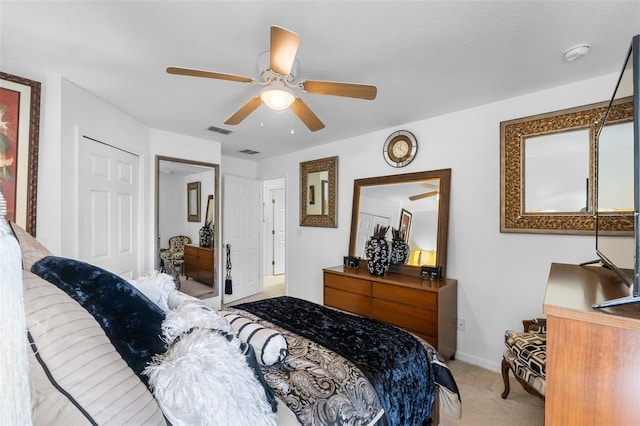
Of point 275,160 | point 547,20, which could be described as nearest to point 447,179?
point 547,20

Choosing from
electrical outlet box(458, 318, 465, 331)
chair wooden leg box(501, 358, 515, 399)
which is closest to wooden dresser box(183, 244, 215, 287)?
electrical outlet box(458, 318, 465, 331)

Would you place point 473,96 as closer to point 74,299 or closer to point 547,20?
point 547,20

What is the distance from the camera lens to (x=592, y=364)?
0.74 metres

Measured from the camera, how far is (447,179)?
287cm

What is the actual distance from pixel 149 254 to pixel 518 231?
3.83 meters

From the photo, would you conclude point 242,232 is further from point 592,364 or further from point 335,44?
point 592,364

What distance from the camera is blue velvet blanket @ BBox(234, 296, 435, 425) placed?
135 centimetres

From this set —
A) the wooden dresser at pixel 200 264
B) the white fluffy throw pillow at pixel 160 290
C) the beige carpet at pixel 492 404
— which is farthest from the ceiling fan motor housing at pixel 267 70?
the wooden dresser at pixel 200 264

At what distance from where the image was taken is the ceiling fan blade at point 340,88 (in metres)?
1.67

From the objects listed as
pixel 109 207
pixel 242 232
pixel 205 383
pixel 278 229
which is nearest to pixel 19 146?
pixel 109 207

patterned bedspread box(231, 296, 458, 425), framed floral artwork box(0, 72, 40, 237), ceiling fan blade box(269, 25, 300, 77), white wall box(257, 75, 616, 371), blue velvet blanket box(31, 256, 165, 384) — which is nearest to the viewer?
blue velvet blanket box(31, 256, 165, 384)

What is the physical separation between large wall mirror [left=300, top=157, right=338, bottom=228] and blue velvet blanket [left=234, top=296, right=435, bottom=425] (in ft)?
6.83

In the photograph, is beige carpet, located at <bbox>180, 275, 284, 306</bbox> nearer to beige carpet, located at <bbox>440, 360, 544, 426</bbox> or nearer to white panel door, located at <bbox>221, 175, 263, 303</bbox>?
white panel door, located at <bbox>221, 175, 263, 303</bbox>

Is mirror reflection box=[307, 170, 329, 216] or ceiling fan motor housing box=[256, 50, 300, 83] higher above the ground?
ceiling fan motor housing box=[256, 50, 300, 83]
